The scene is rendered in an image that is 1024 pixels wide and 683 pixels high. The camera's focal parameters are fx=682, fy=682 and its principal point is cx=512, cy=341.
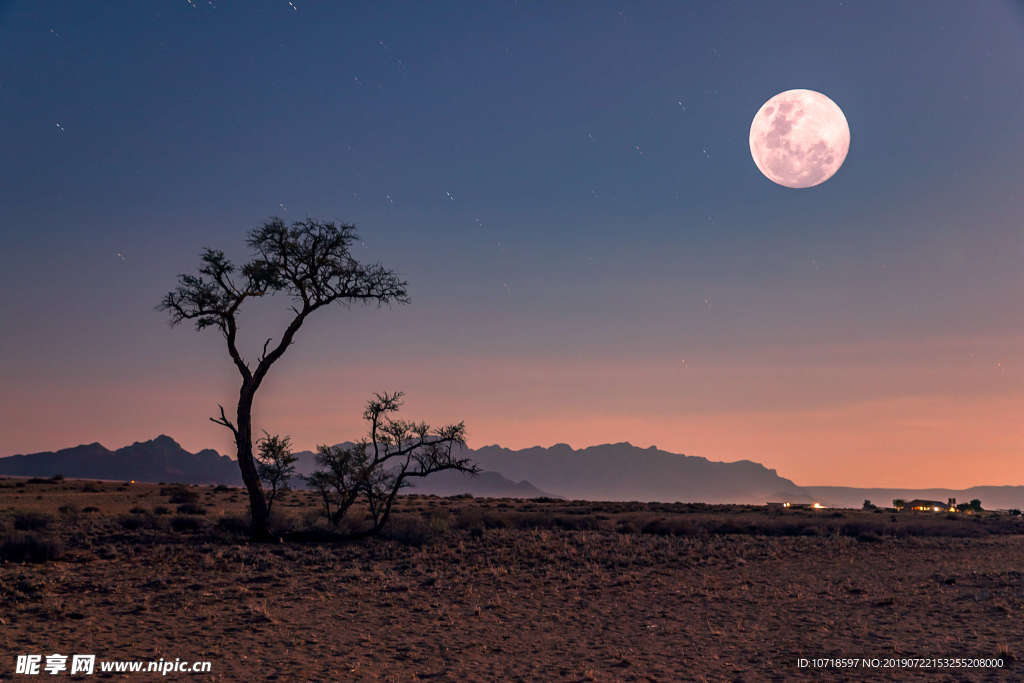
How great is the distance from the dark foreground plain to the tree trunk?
1.41m

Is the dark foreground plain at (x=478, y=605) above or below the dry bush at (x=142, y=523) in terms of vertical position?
below

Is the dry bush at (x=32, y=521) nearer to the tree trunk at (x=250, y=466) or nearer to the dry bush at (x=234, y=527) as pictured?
the dry bush at (x=234, y=527)

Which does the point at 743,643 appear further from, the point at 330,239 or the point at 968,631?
the point at 330,239

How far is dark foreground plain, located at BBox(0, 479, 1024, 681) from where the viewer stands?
11.6 metres

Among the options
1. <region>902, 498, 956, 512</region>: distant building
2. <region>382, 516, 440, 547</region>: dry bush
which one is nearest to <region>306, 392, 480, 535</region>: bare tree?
<region>382, 516, 440, 547</region>: dry bush

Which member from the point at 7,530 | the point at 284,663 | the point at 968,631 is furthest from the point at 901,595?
the point at 7,530

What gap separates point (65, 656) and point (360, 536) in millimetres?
16610

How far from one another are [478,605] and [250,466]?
13.1m

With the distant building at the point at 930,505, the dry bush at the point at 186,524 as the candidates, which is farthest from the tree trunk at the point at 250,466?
the distant building at the point at 930,505

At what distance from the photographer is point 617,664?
11.8 metres

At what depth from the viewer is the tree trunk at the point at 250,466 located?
25.3 m

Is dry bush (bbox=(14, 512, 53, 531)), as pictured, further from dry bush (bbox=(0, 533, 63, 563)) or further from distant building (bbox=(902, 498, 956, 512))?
distant building (bbox=(902, 498, 956, 512))

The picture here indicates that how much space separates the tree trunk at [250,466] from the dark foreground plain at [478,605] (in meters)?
1.41

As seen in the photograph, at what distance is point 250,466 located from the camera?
25781 millimetres
